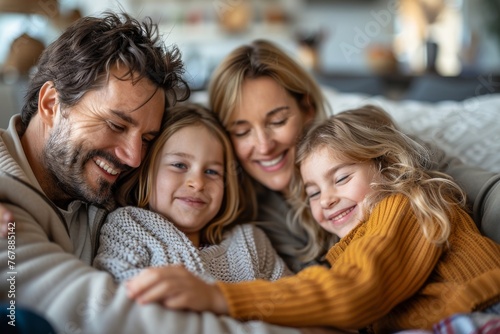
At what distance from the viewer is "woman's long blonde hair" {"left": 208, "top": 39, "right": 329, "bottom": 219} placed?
5.62 feet

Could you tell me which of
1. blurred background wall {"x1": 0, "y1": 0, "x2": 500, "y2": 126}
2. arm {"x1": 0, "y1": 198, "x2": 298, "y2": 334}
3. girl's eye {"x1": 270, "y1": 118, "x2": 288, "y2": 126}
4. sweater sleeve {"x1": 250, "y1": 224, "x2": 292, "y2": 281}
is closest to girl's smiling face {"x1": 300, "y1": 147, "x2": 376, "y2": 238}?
sweater sleeve {"x1": 250, "y1": 224, "x2": 292, "y2": 281}

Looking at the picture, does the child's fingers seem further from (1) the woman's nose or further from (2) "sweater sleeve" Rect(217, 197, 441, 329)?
(1) the woman's nose

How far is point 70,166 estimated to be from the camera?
1299mm

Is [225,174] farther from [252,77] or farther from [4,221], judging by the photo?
[4,221]

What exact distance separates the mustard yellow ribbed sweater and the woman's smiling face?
0.44 metres

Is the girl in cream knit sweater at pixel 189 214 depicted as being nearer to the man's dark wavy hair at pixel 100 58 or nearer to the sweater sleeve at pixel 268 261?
the sweater sleeve at pixel 268 261

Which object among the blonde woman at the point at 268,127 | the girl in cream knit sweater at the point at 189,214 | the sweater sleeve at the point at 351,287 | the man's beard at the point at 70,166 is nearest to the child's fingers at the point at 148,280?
the sweater sleeve at the point at 351,287

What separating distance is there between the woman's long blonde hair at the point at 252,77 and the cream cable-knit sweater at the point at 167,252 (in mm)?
270

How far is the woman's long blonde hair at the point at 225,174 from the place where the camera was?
1479 millimetres

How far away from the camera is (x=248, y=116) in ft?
5.49

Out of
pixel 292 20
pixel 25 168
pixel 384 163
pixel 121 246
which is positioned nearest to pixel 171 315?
pixel 121 246

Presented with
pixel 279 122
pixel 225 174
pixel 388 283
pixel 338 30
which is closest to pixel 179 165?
pixel 225 174

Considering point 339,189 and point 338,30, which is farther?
point 338,30

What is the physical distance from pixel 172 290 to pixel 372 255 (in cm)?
42
